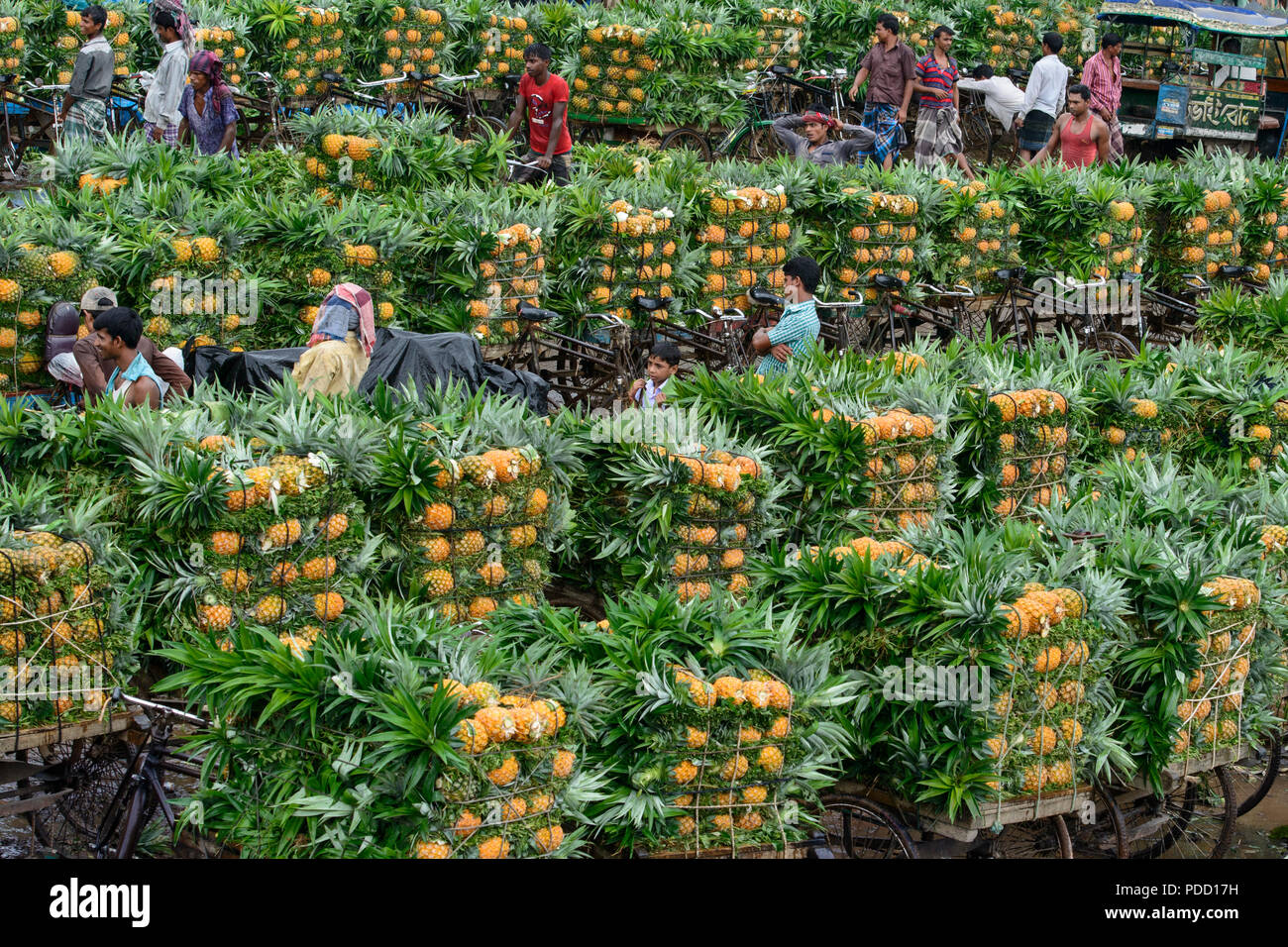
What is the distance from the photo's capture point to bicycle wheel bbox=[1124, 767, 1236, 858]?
25.4 feet

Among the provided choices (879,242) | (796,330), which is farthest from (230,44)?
(796,330)

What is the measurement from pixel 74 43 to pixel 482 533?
10230 mm

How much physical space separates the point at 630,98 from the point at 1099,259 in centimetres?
563

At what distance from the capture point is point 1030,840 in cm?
727

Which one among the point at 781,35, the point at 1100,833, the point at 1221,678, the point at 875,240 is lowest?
the point at 1100,833

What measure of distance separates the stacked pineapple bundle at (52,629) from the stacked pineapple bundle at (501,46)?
12006 millimetres

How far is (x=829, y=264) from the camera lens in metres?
13.1

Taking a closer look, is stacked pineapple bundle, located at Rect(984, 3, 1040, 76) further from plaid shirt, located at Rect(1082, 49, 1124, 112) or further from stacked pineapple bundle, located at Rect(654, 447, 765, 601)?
stacked pineapple bundle, located at Rect(654, 447, 765, 601)

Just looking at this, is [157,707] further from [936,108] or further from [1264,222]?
[936,108]

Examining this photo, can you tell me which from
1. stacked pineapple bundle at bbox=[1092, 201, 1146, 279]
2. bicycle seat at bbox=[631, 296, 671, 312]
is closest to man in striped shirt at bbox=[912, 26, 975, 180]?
stacked pineapple bundle at bbox=[1092, 201, 1146, 279]

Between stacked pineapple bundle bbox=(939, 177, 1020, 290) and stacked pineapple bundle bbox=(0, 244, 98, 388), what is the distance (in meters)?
7.07
